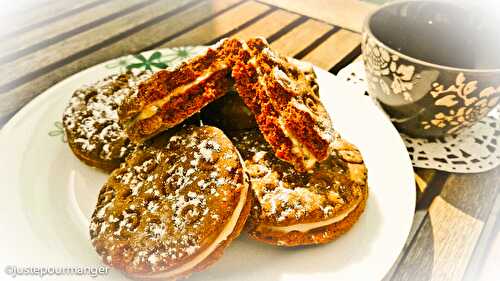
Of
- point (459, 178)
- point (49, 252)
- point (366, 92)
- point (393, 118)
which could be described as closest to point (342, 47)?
point (366, 92)

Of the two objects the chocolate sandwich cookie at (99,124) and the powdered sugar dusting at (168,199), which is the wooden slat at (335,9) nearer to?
the chocolate sandwich cookie at (99,124)

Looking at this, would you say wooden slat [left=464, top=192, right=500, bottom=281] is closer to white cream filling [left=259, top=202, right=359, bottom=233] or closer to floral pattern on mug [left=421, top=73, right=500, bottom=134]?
floral pattern on mug [left=421, top=73, right=500, bottom=134]

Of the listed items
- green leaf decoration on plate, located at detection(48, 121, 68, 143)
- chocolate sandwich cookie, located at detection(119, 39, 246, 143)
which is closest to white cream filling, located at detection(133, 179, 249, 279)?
chocolate sandwich cookie, located at detection(119, 39, 246, 143)

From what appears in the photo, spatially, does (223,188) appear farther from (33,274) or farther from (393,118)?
(393,118)

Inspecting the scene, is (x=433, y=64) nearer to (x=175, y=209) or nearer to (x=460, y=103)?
(x=460, y=103)

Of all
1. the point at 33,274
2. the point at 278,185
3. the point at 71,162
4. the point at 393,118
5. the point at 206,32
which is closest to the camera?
the point at 33,274
